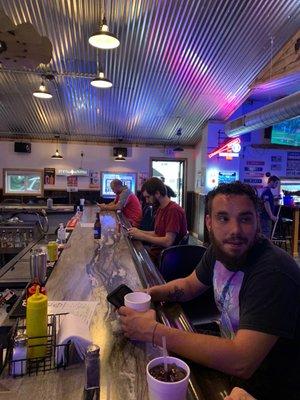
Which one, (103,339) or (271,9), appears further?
(271,9)

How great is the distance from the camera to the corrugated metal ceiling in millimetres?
4098

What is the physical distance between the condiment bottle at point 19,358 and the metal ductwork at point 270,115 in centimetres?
456

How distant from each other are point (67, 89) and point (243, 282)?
6.08 m

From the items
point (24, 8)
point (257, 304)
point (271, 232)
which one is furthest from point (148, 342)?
point (271, 232)

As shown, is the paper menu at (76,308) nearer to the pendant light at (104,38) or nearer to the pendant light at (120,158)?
the pendant light at (104,38)

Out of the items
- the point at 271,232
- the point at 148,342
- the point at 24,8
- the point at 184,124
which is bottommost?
the point at 271,232

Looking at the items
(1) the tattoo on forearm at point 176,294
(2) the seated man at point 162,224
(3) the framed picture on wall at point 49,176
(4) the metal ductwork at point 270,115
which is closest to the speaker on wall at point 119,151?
(3) the framed picture on wall at point 49,176

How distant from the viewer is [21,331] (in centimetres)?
106

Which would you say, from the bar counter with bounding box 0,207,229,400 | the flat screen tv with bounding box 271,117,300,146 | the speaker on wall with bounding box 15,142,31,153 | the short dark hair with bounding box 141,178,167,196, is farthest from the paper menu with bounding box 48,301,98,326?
the speaker on wall with bounding box 15,142,31,153

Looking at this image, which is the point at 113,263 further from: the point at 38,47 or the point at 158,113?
the point at 158,113

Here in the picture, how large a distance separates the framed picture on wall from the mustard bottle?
8547 mm

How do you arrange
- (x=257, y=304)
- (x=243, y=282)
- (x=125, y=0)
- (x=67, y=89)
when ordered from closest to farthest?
1. (x=257, y=304)
2. (x=243, y=282)
3. (x=125, y=0)
4. (x=67, y=89)

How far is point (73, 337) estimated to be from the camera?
1001mm

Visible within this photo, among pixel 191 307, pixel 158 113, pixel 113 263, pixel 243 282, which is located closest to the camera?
pixel 243 282
